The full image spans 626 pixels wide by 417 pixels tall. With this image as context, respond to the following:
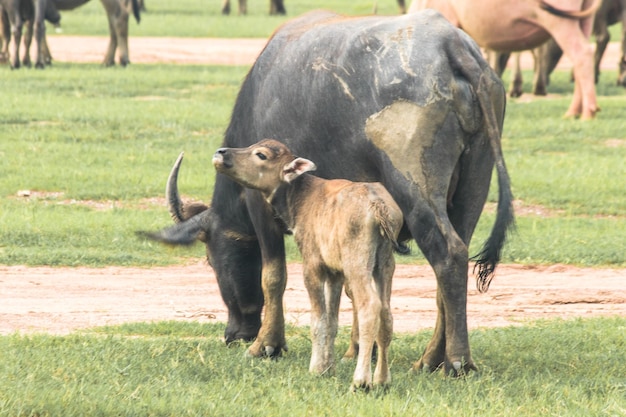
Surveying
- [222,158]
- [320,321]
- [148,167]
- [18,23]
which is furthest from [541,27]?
[320,321]

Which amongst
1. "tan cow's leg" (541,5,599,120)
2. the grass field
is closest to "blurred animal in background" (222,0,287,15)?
the grass field

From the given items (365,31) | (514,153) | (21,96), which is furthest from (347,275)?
(21,96)

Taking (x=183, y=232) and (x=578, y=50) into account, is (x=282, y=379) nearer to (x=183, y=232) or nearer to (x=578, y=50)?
(x=183, y=232)

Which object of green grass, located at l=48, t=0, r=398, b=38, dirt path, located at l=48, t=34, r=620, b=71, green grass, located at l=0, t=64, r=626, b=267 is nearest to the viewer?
green grass, located at l=0, t=64, r=626, b=267

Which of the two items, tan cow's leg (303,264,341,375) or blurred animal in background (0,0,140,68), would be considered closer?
tan cow's leg (303,264,341,375)

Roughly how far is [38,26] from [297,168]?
17538 mm

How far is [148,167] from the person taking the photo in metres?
14.9

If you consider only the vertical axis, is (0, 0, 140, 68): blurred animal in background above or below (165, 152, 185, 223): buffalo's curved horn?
below

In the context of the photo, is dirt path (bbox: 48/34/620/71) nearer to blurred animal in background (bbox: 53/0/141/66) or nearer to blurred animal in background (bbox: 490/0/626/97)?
blurred animal in background (bbox: 53/0/141/66)

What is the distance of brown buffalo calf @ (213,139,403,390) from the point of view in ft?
21.6

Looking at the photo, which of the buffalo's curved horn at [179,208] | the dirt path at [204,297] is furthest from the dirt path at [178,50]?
the buffalo's curved horn at [179,208]

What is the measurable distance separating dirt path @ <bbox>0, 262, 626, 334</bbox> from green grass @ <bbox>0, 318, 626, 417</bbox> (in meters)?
0.74

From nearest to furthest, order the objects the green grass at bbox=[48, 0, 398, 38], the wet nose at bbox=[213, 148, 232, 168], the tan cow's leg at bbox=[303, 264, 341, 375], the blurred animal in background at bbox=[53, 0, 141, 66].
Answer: the tan cow's leg at bbox=[303, 264, 341, 375], the wet nose at bbox=[213, 148, 232, 168], the blurred animal in background at bbox=[53, 0, 141, 66], the green grass at bbox=[48, 0, 398, 38]

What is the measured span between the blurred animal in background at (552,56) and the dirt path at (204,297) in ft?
35.3
